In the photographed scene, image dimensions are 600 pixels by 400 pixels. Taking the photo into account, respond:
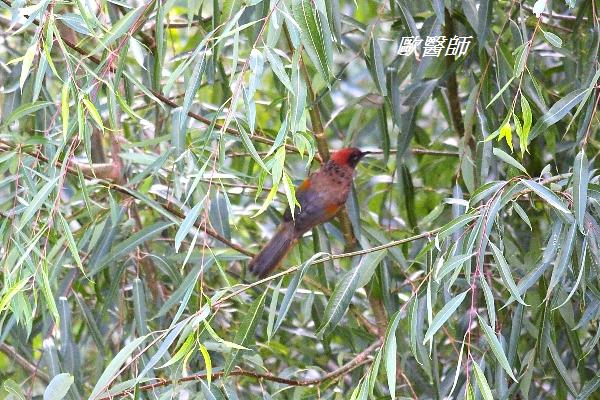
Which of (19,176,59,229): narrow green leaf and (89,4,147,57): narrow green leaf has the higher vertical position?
(89,4,147,57): narrow green leaf

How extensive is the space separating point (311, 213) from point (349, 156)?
0.37 metres

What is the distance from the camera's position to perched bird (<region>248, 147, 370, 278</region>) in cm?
318

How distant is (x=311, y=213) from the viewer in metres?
3.23

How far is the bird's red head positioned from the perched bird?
0.22ft

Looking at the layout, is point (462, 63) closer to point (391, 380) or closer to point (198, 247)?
point (198, 247)

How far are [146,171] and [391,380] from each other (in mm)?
1069

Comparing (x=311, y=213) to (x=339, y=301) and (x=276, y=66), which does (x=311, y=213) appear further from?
(x=276, y=66)

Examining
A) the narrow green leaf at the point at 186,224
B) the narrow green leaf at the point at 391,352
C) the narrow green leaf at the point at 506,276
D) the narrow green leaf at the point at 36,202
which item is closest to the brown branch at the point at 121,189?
the narrow green leaf at the point at 36,202

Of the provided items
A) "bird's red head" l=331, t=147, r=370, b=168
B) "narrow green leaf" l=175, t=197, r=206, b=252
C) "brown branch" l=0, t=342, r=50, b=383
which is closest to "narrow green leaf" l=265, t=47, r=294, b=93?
"narrow green leaf" l=175, t=197, r=206, b=252

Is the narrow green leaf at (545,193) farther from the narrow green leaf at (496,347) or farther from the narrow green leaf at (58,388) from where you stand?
the narrow green leaf at (58,388)

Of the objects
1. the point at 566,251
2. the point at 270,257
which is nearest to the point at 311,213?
the point at 270,257

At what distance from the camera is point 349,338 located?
3.16m

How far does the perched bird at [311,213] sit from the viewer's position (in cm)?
318

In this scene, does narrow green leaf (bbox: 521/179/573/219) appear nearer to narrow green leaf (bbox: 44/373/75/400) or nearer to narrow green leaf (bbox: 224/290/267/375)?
narrow green leaf (bbox: 224/290/267/375)
